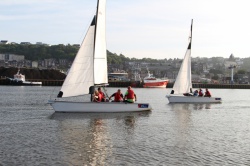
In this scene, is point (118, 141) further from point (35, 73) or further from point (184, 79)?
point (35, 73)

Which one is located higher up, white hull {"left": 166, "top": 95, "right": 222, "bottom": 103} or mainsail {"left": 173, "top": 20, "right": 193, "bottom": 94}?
mainsail {"left": 173, "top": 20, "right": 193, "bottom": 94}

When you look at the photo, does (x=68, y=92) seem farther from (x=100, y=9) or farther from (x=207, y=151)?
(x=207, y=151)

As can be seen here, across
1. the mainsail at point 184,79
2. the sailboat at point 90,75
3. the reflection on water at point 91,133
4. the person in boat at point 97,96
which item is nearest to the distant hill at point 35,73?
the mainsail at point 184,79

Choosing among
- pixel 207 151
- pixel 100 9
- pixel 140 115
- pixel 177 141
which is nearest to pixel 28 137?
pixel 177 141

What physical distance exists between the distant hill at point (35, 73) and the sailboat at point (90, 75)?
5602 inches

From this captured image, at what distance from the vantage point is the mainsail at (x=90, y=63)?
3609cm

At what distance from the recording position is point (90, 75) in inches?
1457

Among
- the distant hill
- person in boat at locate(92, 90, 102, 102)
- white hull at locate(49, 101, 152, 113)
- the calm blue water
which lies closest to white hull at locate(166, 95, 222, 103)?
white hull at locate(49, 101, 152, 113)

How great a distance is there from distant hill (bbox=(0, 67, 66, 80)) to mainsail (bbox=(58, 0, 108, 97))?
142 metres

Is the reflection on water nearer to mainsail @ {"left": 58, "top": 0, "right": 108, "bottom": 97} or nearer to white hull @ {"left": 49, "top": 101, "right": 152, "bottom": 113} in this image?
white hull @ {"left": 49, "top": 101, "right": 152, "bottom": 113}

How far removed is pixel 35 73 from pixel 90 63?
146m

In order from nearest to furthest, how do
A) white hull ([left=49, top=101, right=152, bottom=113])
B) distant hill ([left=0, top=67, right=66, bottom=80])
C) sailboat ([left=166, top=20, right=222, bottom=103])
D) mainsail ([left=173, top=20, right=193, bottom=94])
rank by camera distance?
1. white hull ([left=49, top=101, right=152, bottom=113])
2. sailboat ([left=166, top=20, right=222, bottom=103])
3. mainsail ([left=173, top=20, right=193, bottom=94])
4. distant hill ([left=0, top=67, right=66, bottom=80])

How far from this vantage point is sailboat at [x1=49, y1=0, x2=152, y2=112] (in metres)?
35.9

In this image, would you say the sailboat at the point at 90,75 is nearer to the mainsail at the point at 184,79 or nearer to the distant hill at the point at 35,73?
the mainsail at the point at 184,79
